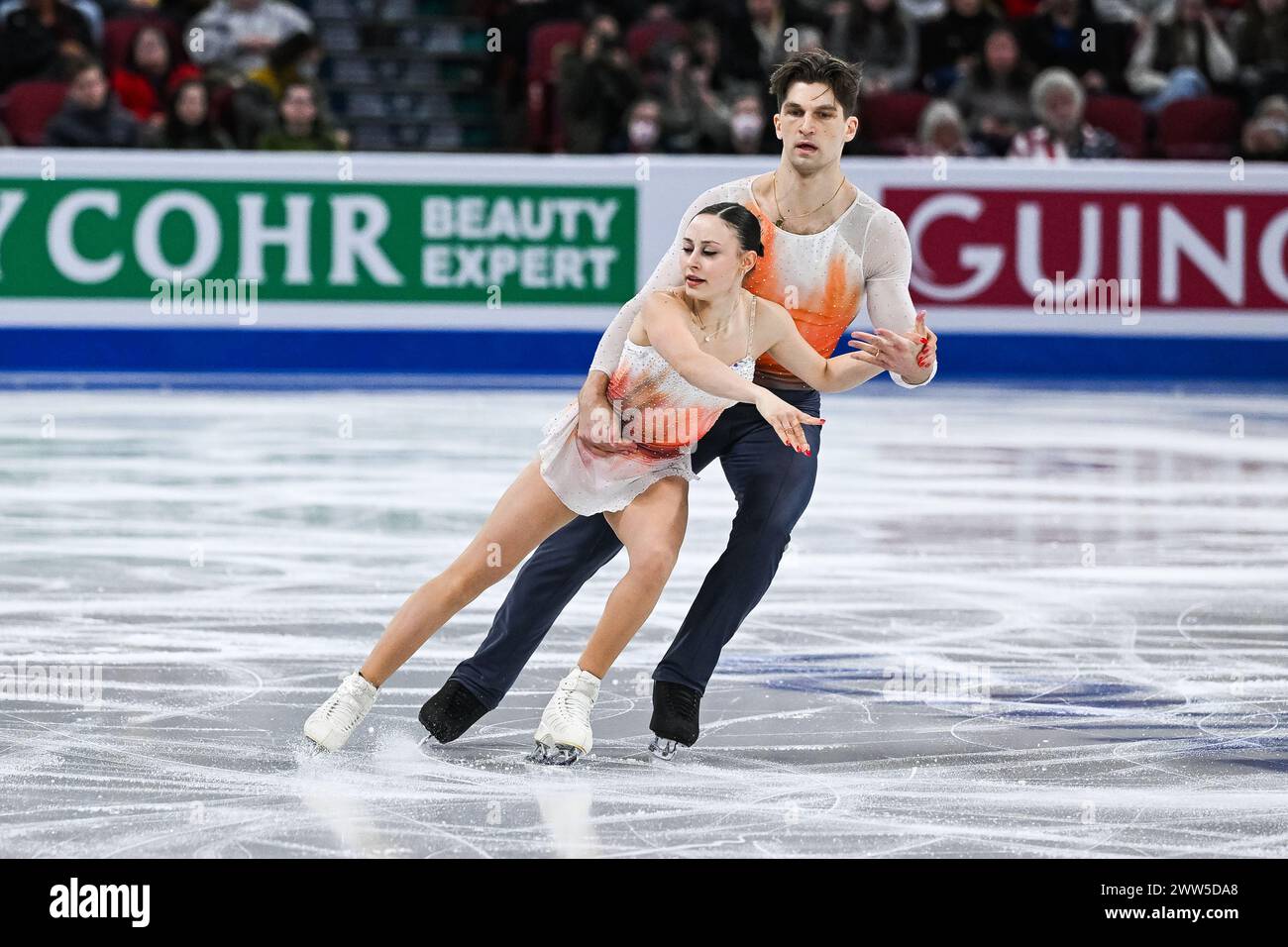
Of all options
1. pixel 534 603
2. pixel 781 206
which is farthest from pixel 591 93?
pixel 534 603

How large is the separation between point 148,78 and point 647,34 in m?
3.44

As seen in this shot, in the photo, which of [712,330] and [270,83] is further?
[270,83]

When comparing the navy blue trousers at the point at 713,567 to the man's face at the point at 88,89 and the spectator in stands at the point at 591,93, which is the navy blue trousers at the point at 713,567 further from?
the spectator in stands at the point at 591,93

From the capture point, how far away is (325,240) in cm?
1279

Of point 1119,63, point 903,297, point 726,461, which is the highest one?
point 1119,63

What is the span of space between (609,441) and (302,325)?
29.2 feet

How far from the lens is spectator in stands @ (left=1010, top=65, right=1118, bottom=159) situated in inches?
540

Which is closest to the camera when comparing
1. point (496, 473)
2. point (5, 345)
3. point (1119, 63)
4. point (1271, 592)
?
point (1271, 592)

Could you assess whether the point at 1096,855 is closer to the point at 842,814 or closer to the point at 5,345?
the point at 842,814

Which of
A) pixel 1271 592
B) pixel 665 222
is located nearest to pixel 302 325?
pixel 665 222

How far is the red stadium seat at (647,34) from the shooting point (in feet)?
49.1

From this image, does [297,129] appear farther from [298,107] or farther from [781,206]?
[781,206]

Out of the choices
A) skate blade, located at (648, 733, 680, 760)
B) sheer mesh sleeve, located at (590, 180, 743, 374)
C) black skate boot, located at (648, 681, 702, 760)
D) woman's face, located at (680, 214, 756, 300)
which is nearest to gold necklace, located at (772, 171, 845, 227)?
sheer mesh sleeve, located at (590, 180, 743, 374)

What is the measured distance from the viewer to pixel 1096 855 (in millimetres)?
3566
